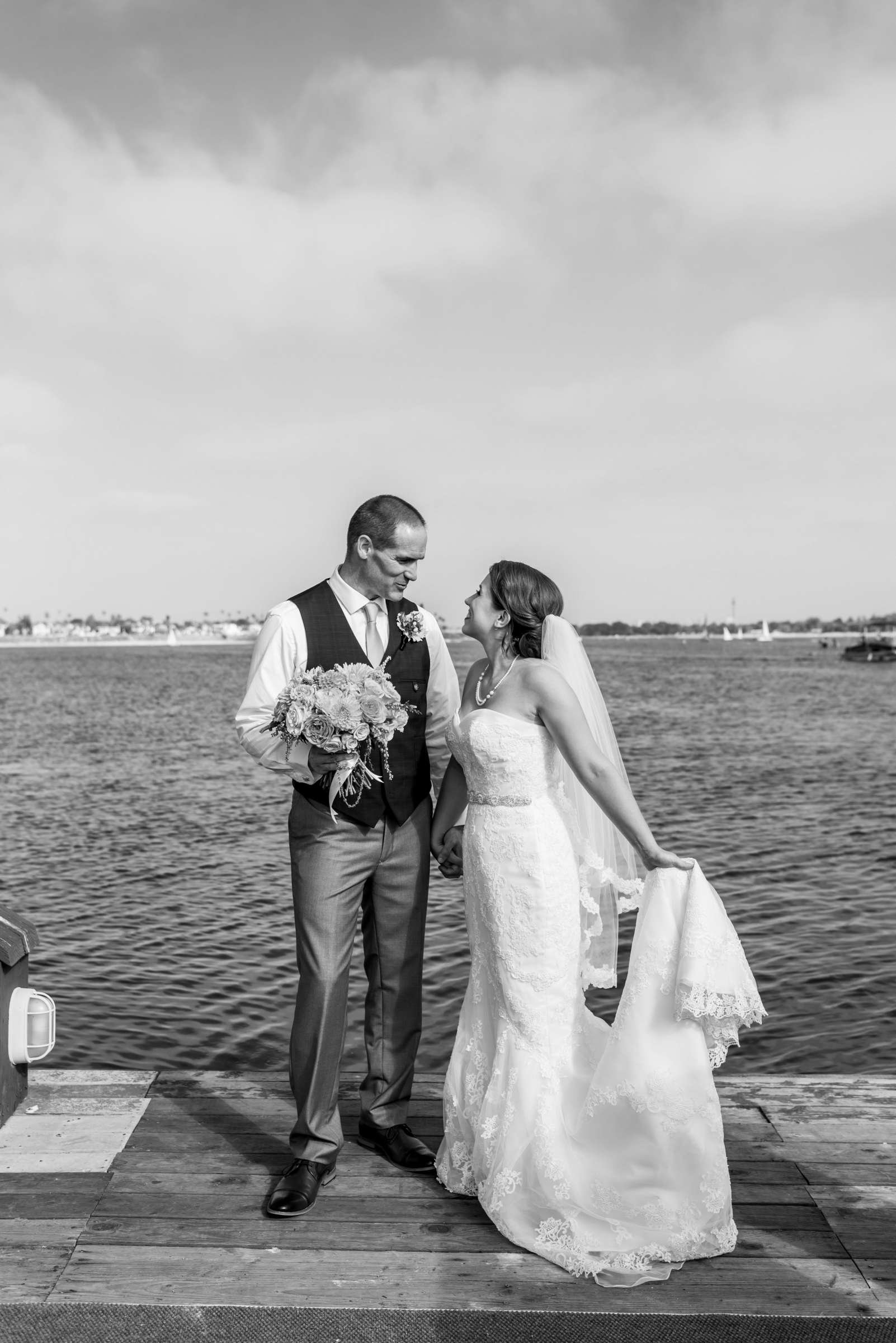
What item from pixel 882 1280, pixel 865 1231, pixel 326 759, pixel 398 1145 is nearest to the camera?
pixel 882 1280

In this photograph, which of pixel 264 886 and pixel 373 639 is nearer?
pixel 373 639

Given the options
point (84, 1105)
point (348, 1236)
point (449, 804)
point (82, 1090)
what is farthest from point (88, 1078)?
point (449, 804)

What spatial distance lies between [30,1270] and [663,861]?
2.47m

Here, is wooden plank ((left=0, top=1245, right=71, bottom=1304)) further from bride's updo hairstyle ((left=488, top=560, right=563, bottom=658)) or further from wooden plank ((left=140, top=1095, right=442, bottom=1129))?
bride's updo hairstyle ((left=488, top=560, right=563, bottom=658))

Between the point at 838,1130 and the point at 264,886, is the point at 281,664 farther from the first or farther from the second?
the point at 264,886

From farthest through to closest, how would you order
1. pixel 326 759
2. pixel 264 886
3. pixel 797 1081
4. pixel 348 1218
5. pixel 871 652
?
1. pixel 871 652
2. pixel 264 886
3. pixel 797 1081
4. pixel 326 759
5. pixel 348 1218

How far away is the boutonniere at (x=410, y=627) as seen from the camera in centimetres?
435

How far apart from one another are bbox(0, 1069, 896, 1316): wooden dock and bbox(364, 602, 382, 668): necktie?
1.97 metres

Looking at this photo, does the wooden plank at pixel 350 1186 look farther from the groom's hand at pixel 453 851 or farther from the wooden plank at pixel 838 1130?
the groom's hand at pixel 453 851

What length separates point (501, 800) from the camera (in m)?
4.17

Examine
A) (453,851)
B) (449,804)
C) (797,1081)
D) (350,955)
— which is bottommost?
(797,1081)

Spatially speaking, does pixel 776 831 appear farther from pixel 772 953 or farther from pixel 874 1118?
pixel 874 1118

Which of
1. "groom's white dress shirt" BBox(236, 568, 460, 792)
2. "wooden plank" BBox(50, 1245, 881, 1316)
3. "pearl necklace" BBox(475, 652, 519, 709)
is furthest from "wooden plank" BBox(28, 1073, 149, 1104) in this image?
"pearl necklace" BBox(475, 652, 519, 709)

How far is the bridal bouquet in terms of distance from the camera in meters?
3.87
